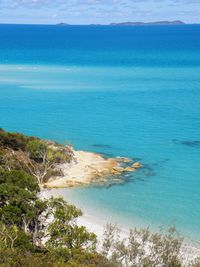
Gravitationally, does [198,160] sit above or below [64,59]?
below

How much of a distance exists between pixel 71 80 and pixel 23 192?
217 ft

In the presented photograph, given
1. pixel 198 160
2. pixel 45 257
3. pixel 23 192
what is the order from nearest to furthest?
pixel 45 257, pixel 23 192, pixel 198 160

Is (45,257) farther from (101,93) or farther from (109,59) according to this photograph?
(109,59)

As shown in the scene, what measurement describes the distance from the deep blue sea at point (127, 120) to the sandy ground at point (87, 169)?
126 cm

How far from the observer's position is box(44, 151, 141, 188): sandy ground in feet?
116

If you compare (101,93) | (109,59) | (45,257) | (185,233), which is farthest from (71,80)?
(45,257)

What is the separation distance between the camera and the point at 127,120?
5816 centimetres

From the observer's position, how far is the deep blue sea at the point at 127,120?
32572 mm

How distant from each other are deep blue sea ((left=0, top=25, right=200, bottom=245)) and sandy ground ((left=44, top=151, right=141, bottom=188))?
1.26 meters

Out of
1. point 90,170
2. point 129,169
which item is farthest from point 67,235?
point 129,169

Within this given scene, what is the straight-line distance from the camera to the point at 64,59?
12669cm

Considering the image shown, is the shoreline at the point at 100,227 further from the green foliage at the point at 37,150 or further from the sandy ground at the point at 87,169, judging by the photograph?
the green foliage at the point at 37,150

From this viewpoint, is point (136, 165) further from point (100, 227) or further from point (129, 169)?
point (100, 227)

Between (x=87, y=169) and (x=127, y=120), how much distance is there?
69.0 ft
